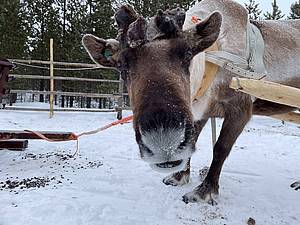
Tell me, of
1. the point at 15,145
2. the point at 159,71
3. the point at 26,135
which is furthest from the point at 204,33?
the point at 15,145

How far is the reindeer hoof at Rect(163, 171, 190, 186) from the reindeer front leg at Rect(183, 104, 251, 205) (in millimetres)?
394

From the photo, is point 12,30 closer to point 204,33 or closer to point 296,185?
point 296,185

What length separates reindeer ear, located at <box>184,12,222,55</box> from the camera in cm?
230

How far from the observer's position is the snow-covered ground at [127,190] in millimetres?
2762

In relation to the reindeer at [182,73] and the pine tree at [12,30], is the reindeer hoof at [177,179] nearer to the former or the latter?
the reindeer at [182,73]

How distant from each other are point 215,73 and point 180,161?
136 centimetres

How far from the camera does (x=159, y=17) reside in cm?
219

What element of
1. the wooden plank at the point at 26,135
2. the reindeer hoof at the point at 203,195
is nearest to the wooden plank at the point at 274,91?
the reindeer hoof at the point at 203,195

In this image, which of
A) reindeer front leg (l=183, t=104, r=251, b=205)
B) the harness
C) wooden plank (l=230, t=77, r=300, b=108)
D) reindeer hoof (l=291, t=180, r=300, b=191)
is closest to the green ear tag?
the harness

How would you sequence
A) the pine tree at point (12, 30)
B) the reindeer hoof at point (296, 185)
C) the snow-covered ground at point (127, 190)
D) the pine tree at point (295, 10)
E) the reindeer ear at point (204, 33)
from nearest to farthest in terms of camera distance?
the reindeer ear at point (204, 33) < the snow-covered ground at point (127, 190) < the reindeer hoof at point (296, 185) < the pine tree at point (12, 30) < the pine tree at point (295, 10)

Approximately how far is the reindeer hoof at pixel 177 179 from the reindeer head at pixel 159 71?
1.55 metres

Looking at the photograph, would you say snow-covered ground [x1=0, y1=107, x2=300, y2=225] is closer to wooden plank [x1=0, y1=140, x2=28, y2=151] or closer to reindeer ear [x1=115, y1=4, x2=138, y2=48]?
wooden plank [x1=0, y1=140, x2=28, y2=151]

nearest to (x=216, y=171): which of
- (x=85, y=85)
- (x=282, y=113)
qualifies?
(x=282, y=113)

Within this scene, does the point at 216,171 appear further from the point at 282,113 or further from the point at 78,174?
the point at 78,174
